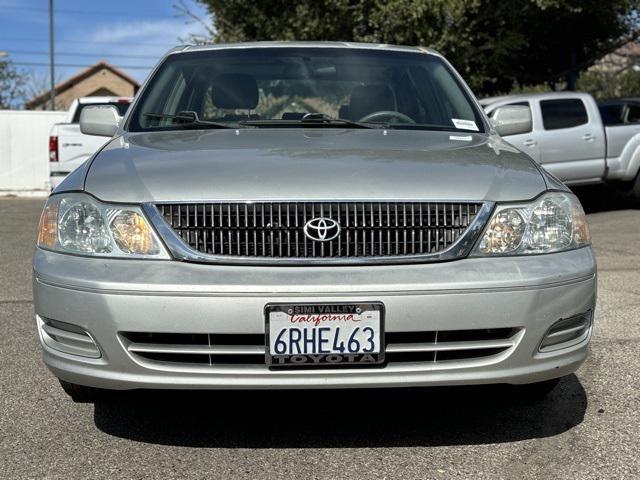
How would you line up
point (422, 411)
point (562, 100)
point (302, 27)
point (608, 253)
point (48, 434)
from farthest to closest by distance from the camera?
point (302, 27), point (562, 100), point (608, 253), point (422, 411), point (48, 434)

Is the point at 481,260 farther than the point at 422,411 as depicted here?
No

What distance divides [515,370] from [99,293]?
145 centimetres

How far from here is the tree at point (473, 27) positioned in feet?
53.4

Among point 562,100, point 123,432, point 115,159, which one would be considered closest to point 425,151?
point 115,159

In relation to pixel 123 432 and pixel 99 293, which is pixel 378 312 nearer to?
pixel 99 293

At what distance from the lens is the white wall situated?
61.0 ft

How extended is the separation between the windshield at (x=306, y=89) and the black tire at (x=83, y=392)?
131 cm

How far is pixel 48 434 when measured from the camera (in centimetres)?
361

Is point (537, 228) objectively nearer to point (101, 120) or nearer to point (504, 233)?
point (504, 233)

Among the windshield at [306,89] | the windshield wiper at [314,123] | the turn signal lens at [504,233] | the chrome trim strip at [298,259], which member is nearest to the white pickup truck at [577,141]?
the windshield at [306,89]

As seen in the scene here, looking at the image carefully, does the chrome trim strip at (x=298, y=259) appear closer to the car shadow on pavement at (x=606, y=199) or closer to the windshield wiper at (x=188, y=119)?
the windshield wiper at (x=188, y=119)

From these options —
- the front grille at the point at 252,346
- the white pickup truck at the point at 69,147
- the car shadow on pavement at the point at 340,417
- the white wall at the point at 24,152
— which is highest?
the front grille at the point at 252,346

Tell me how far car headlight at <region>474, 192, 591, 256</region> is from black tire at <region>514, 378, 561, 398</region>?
684 mm

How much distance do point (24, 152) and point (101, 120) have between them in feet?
48.2
